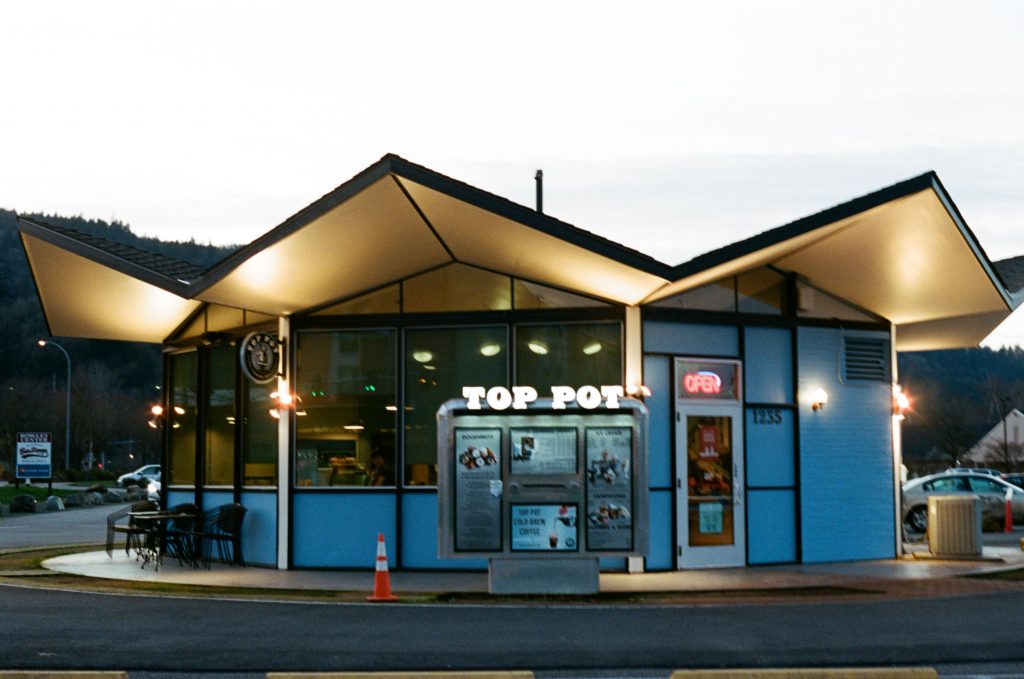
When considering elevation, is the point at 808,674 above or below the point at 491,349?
below

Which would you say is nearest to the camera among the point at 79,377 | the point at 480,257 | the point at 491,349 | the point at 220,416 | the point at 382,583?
the point at 382,583

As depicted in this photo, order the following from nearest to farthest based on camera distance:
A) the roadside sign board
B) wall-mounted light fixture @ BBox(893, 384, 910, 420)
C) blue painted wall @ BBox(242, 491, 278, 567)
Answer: blue painted wall @ BBox(242, 491, 278, 567) < wall-mounted light fixture @ BBox(893, 384, 910, 420) < the roadside sign board

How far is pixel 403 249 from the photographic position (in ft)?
61.4

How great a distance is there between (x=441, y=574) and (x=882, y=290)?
7.81 metres

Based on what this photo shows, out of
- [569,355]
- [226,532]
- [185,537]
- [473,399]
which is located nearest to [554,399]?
[473,399]

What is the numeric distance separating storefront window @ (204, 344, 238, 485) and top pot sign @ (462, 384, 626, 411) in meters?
6.27

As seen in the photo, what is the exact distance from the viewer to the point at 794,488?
20.6 metres

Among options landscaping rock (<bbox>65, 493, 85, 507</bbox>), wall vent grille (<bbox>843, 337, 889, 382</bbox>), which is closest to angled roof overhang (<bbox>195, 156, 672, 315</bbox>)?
wall vent grille (<bbox>843, 337, 889, 382</bbox>)

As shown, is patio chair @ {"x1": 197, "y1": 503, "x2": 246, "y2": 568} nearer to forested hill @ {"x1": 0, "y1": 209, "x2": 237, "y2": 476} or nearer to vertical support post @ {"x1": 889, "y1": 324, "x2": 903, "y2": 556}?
→ vertical support post @ {"x1": 889, "y1": 324, "x2": 903, "y2": 556}

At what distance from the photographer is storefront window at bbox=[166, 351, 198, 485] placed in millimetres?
23094

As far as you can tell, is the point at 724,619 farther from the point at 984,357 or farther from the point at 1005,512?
the point at 984,357

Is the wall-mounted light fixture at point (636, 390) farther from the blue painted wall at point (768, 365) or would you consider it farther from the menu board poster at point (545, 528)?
the menu board poster at point (545, 528)

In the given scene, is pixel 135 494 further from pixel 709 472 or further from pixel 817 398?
pixel 709 472

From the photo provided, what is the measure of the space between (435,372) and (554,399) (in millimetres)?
3461
